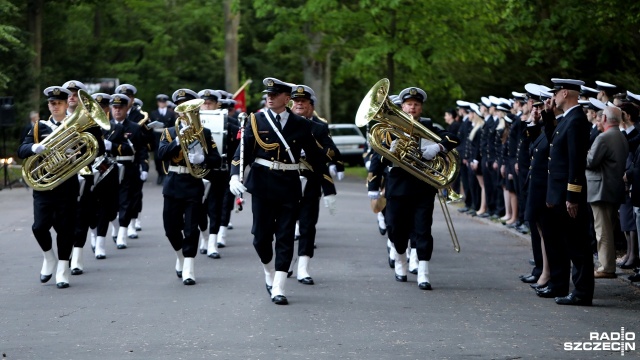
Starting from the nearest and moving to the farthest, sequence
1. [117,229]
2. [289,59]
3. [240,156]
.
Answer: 1. [240,156]
2. [117,229]
3. [289,59]

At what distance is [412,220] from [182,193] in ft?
7.85

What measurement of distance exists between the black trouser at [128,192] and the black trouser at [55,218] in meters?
3.74

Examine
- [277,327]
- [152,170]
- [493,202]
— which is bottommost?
[152,170]

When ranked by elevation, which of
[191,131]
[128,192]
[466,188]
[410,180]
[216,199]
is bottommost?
[466,188]

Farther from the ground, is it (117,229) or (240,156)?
(240,156)

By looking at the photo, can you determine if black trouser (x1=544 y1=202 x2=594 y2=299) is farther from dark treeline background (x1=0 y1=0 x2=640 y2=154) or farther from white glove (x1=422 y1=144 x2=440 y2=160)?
dark treeline background (x1=0 y1=0 x2=640 y2=154)

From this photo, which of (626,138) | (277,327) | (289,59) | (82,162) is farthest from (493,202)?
(289,59)

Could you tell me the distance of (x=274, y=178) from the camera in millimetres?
11695

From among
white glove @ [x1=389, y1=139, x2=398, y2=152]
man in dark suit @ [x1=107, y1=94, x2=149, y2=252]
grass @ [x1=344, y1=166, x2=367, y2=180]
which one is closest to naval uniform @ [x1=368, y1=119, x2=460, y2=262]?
white glove @ [x1=389, y1=139, x2=398, y2=152]

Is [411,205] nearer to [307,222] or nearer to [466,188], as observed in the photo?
[307,222]

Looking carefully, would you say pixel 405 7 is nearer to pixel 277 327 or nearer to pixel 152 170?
pixel 152 170

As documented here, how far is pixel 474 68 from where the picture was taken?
33.9 metres

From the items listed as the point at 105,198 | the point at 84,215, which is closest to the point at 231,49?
the point at 105,198

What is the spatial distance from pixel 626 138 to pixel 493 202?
8171 millimetres
